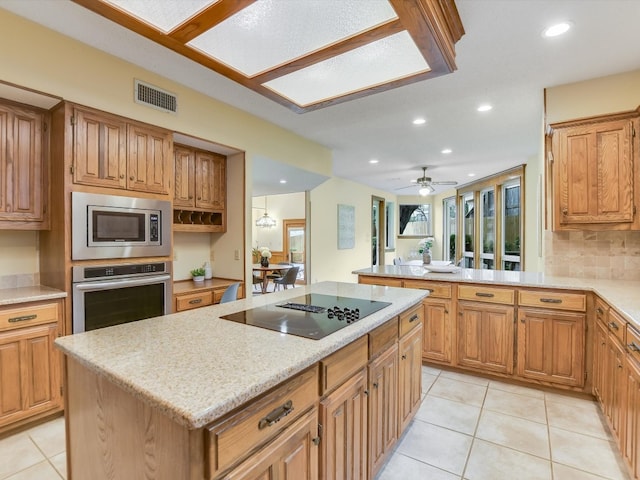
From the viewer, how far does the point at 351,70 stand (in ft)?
5.55

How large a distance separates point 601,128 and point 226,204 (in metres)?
3.60

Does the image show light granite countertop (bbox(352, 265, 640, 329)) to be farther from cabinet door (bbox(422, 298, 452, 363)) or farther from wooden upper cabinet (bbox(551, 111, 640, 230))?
wooden upper cabinet (bbox(551, 111, 640, 230))

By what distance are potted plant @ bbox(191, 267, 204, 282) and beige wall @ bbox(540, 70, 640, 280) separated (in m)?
3.57

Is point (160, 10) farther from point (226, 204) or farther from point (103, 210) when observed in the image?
point (226, 204)

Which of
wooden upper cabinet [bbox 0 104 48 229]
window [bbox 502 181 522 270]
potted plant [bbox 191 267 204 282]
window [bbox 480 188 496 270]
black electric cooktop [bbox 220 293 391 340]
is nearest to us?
black electric cooktop [bbox 220 293 391 340]

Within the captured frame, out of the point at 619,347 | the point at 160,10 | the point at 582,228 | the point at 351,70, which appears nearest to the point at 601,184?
the point at 582,228

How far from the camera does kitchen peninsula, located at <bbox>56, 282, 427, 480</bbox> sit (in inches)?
33.4

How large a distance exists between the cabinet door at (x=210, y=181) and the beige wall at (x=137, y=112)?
0.38ft

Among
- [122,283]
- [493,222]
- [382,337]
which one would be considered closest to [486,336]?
[382,337]

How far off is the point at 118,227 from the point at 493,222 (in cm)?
647

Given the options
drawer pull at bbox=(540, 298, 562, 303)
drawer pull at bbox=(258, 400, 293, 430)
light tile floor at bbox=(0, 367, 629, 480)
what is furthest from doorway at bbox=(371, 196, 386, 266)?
drawer pull at bbox=(258, 400, 293, 430)

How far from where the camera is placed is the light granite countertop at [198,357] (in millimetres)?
844

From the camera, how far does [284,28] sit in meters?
1.41

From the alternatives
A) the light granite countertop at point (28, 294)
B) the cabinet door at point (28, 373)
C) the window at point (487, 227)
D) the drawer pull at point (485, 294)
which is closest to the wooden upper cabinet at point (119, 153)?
the light granite countertop at point (28, 294)
